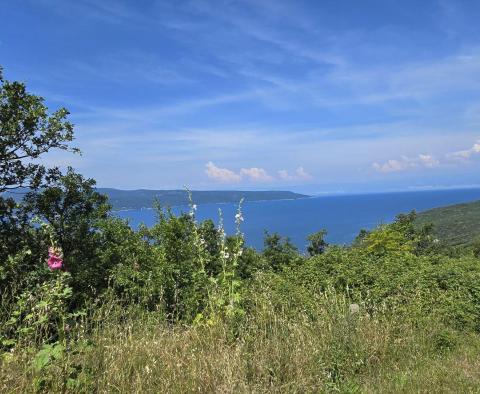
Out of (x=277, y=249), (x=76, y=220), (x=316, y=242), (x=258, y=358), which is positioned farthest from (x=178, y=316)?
(x=316, y=242)

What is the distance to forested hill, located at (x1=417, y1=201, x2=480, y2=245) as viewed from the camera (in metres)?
84.5

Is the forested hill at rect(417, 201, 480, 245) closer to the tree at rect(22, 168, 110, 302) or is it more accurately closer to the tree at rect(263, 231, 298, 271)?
the tree at rect(263, 231, 298, 271)

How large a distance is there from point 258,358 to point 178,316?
92.2 inches

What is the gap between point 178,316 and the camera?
6.41 metres

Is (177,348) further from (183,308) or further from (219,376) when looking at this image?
(183,308)

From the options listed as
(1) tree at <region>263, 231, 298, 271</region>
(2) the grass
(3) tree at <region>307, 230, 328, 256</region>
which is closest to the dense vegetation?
(2) the grass

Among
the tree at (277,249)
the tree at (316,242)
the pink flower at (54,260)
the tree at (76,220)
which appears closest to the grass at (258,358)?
the pink flower at (54,260)

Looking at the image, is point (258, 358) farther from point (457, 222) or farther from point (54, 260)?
point (457, 222)

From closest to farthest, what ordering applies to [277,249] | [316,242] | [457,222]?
[277,249] → [316,242] → [457,222]

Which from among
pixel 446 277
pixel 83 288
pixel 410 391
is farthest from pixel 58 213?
pixel 446 277

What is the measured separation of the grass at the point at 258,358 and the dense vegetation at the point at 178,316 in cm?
1

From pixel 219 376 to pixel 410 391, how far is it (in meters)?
1.96

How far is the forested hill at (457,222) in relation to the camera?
→ 3327 inches

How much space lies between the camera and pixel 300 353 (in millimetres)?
4465
